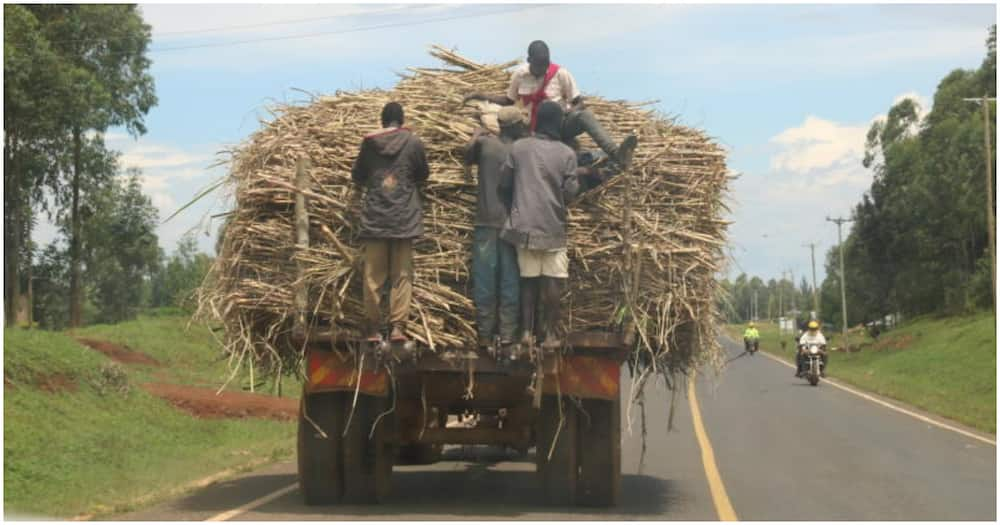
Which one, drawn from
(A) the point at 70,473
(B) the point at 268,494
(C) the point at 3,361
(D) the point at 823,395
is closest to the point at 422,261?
(B) the point at 268,494

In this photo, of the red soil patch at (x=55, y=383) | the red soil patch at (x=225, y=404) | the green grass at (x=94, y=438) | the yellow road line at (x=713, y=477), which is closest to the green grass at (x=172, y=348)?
the red soil patch at (x=225, y=404)

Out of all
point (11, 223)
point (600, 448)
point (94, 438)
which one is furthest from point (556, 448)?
point (11, 223)

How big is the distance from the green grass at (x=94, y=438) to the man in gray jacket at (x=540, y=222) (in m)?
2.67

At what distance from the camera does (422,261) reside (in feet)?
32.0

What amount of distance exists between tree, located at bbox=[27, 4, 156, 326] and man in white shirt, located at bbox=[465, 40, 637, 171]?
32430mm

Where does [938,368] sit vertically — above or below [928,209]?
below

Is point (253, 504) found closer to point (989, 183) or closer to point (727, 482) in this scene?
point (727, 482)

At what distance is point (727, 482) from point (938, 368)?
31019 millimetres

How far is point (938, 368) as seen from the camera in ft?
138

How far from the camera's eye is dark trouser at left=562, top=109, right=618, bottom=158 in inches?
391

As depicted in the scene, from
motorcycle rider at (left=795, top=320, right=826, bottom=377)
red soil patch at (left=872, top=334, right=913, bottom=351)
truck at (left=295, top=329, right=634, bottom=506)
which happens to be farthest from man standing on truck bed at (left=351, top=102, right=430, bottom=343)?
red soil patch at (left=872, top=334, right=913, bottom=351)

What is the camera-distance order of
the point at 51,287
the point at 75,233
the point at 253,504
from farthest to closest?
1. the point at 51,287
2. the point at 75,233
3. the point at 253,504

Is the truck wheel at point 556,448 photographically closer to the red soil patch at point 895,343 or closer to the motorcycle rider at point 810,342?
the motorcycle rider at point 810,342

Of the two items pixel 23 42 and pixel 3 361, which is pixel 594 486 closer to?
pixel 3 361
